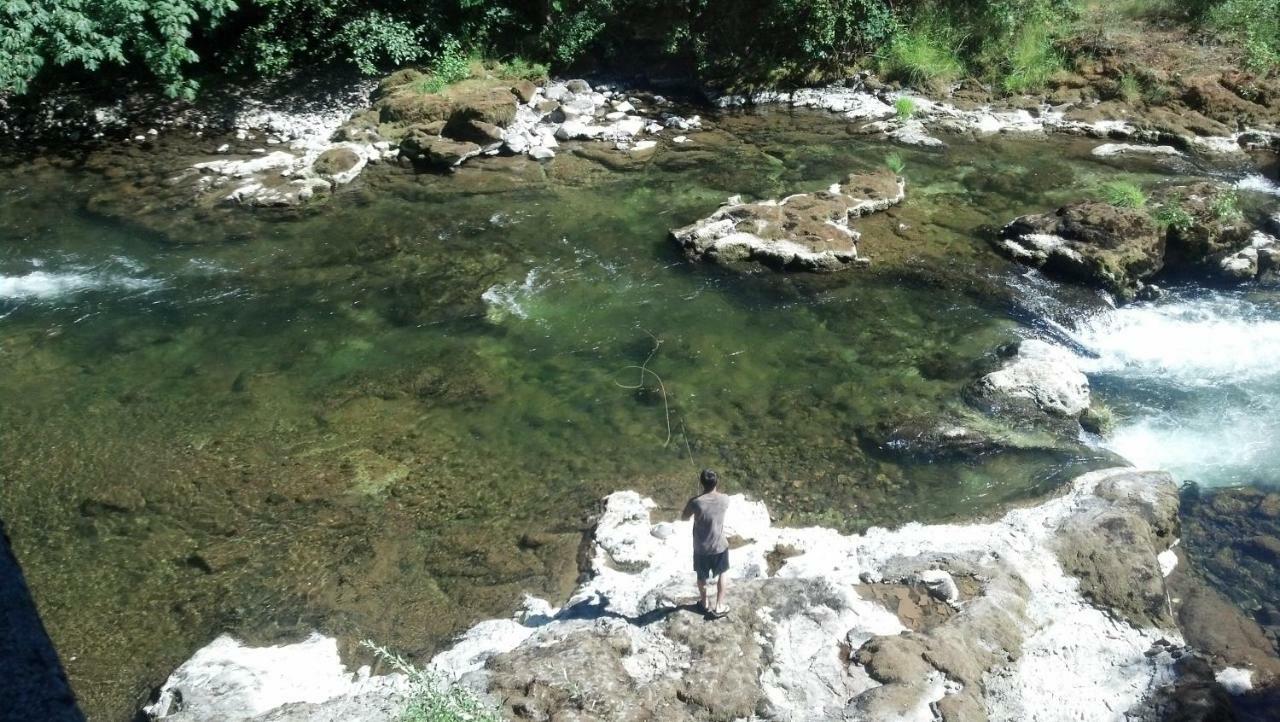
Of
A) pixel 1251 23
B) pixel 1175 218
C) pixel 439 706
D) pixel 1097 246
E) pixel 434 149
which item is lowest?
pixel 434 149

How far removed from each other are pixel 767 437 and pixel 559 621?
3.05 m

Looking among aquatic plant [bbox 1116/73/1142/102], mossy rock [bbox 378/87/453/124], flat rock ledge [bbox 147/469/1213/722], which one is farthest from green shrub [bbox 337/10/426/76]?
aquatic plant [bbox 1116/73/1142/102]

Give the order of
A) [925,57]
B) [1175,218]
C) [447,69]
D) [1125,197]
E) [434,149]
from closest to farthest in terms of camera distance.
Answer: [1175,218] → [1125,197] → [434,149] → [447,69] → [925,57]

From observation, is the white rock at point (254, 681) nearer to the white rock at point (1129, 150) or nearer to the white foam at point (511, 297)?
the white foam at point (511, 297)

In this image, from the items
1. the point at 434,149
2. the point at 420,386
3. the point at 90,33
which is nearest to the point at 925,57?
the point at 434,149

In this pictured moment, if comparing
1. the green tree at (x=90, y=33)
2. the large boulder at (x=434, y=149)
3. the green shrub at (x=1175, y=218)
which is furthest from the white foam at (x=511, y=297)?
the green shrub at (x=1175, y=218)

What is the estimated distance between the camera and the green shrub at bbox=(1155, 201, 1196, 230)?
37.5 ft

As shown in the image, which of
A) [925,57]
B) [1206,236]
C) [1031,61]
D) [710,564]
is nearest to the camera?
[710,564]

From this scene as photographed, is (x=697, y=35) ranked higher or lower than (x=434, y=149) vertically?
higher

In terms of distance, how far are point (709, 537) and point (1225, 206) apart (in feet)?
32.6

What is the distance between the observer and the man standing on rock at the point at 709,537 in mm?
6035

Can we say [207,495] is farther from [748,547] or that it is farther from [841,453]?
[841,453]

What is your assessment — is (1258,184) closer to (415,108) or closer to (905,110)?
(905,110)

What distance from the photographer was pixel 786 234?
1160cm
